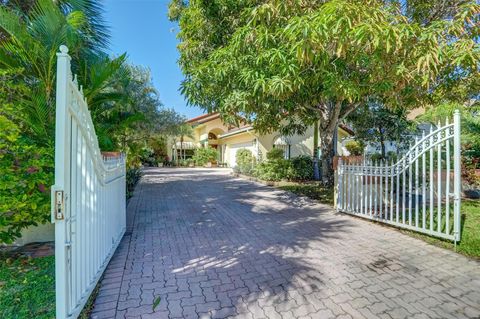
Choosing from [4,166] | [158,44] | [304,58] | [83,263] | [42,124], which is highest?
[158,44]

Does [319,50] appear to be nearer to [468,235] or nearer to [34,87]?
[468,235]

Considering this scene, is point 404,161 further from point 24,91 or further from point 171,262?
point 24,91

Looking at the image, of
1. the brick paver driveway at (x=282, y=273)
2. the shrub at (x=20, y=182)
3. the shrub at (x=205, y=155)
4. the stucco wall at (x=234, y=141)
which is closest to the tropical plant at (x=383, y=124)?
the brick paver driveway at (x=282, y=273)

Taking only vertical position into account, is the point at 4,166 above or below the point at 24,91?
below

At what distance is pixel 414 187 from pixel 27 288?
10133mm

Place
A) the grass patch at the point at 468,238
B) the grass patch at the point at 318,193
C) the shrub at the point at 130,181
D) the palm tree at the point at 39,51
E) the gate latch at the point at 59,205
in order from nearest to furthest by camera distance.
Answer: the gate latch at the point at 59,205 → the palm tree at the point at 39,51 → the grass patch at the point at 468,238 → the grass patch at the point at 318,193 → the shrub at the point at 130,181

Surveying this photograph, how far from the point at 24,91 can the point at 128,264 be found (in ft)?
13.4

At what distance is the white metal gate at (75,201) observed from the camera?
9.27 ft

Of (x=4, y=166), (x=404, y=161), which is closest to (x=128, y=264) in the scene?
(x=4, y=166)

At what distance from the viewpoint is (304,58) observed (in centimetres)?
548

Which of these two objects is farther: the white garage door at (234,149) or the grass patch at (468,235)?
the white garage door at (234,149)

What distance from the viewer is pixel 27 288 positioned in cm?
413

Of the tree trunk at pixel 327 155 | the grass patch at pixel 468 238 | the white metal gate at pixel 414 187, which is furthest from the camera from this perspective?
the tree trunk at pixel 327 155

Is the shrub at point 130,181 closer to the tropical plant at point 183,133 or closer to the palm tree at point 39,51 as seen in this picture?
the palm tree at point 39,51
